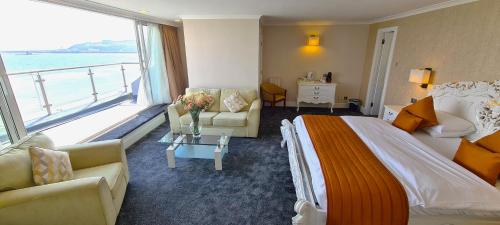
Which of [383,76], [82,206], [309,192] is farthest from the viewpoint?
[383,76]

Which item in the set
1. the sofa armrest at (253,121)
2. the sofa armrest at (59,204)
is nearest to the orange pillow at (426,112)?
the sofa armrest at (253,121)

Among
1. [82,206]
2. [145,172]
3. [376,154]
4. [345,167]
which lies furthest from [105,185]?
[376,154]

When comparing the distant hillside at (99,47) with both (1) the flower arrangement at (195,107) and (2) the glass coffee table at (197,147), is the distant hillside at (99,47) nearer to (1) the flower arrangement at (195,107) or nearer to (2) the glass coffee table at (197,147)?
(1) the flower arrangement at (195,107)

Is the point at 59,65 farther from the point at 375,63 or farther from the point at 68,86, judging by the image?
the point at 375,63

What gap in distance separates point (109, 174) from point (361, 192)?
7.35 feet

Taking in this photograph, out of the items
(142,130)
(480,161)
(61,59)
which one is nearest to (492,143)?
(480,161)

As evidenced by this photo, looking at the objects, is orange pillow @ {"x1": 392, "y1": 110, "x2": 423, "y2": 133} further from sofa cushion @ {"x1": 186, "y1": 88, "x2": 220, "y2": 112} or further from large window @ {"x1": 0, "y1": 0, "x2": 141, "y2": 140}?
large window @ {"x1": 0, "y1": 0, "x2": 141, "y2": 140}

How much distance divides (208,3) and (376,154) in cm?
282

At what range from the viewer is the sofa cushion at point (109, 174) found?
1.96m

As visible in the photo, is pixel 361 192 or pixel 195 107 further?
pixel 195 107

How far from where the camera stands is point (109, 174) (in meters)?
2.04

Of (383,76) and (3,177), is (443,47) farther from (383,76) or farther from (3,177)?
(3,177)

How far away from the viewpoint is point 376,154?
6.57 feet

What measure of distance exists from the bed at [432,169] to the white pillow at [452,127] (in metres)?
0.05
